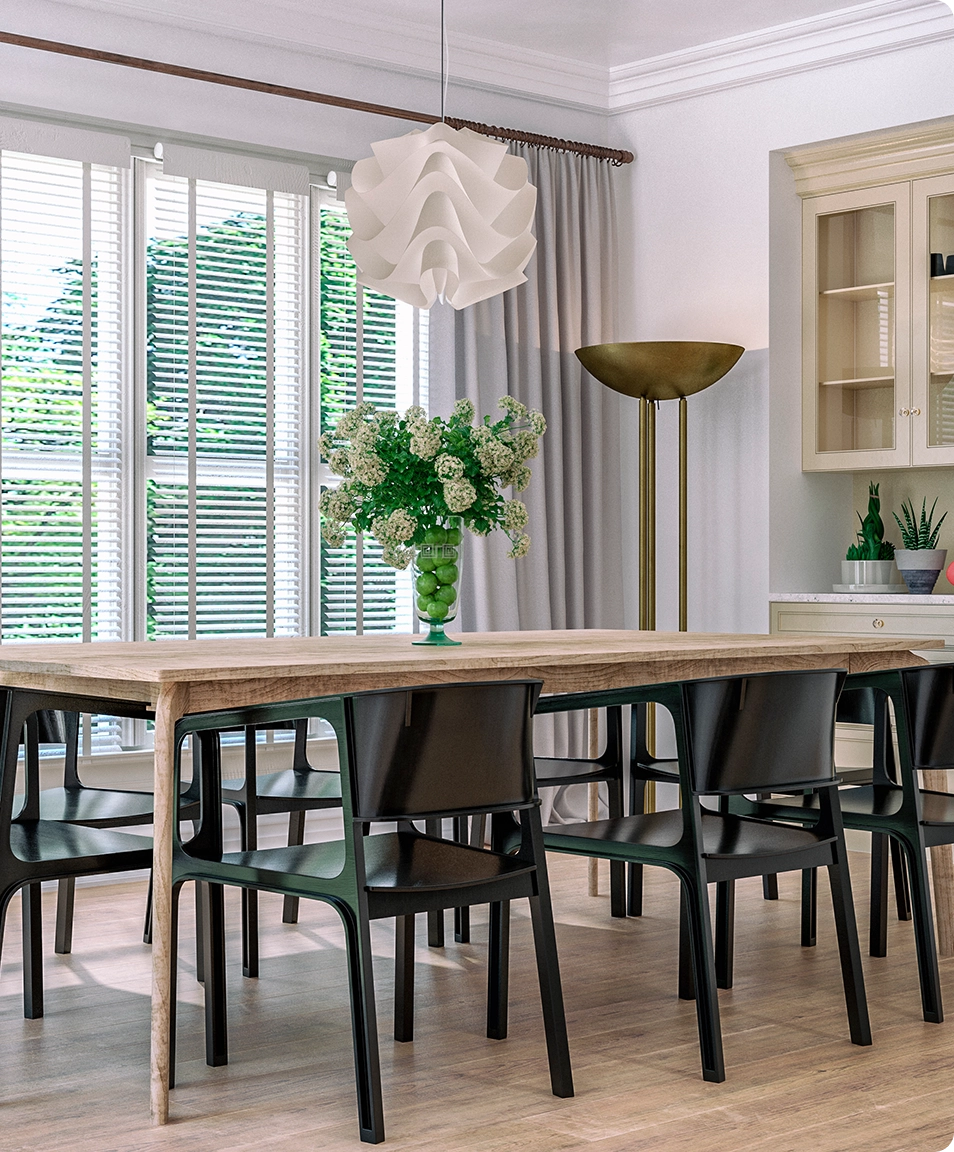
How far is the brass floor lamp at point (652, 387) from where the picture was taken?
5039 millimetres

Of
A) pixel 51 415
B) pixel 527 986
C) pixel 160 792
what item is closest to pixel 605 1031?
pixel 527 986

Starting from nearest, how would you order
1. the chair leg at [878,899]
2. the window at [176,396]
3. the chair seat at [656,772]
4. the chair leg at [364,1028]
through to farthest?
the chair leg at [364,1028] < the chair leg at [878,899] < the chair seat at [656,772] < the window at [176,396]

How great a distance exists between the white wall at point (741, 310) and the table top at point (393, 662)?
1681 mm

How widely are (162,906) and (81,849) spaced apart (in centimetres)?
35

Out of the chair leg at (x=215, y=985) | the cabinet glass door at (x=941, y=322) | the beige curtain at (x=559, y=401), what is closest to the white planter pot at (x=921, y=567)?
the cabinet glass door at (x=941, y=322)

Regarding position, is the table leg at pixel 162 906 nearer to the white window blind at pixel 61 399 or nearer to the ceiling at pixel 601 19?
the white window blind at pixel 61 399

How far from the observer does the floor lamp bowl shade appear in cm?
502

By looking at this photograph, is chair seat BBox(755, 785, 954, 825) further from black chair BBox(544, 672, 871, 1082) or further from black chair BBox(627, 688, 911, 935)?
black chair BBox(544, 672, 871, 1082)

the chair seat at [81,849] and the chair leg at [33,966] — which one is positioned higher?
the chair seat at [81,849]

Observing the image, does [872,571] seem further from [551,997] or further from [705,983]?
[551,997]

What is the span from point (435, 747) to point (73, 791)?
56.0 inches

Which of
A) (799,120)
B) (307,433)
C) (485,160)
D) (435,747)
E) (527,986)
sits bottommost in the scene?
(527,986)

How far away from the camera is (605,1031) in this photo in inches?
117

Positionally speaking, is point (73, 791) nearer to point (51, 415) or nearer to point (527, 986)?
point (527, 986)
